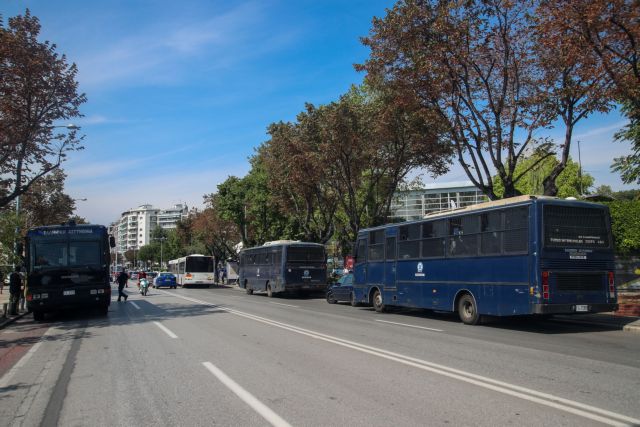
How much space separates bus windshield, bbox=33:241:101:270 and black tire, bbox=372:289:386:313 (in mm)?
10324

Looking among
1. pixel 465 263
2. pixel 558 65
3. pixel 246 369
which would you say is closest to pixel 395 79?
pixel 558 65

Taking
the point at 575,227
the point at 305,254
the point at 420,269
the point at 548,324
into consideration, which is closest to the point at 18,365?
the point at 420,269

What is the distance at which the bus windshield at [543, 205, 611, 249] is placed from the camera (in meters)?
12.5

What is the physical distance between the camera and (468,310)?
14.9 metres

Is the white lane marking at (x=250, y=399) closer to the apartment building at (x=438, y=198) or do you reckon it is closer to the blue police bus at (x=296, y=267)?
the blue police bus at (x=296, y=267)

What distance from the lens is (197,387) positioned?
7121 mm

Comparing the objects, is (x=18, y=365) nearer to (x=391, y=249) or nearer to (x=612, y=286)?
(x=391, y=249)

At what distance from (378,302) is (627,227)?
1142 centimetres

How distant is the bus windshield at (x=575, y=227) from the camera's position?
41.1 ft

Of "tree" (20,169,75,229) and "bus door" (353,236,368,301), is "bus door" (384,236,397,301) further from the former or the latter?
"tree" (20,169,75,229)

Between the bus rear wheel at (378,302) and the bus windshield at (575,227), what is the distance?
8.24 meters

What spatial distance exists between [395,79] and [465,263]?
7.84 metres

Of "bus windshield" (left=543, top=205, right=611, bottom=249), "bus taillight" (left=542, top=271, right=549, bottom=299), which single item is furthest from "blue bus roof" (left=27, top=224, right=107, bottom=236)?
"bus windshield" (left=543, top=205, right=611, bottom=249)

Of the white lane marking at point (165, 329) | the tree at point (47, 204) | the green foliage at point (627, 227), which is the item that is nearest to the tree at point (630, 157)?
the green foliage at point (627, 227)
